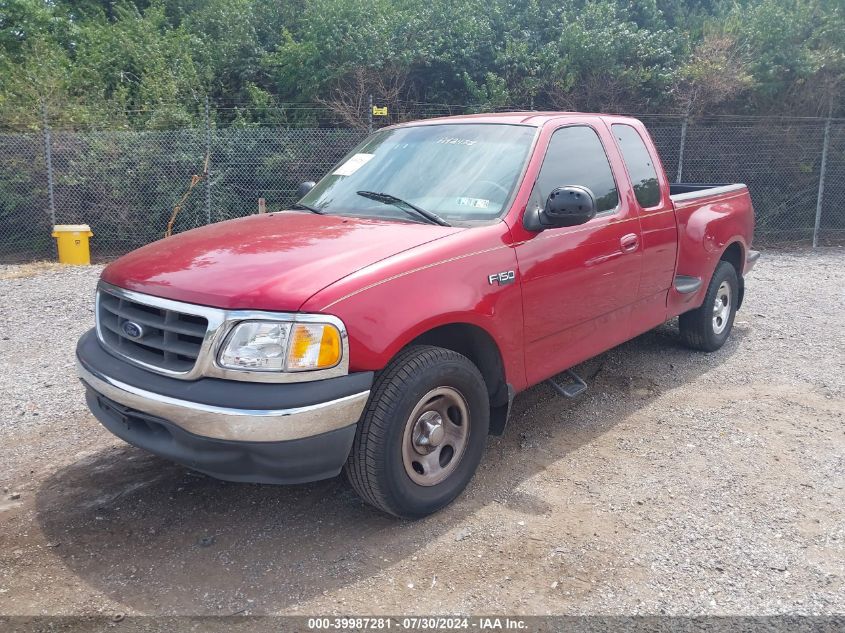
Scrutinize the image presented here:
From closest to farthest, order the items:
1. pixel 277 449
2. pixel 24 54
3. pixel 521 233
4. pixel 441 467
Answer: pixel 277 449
pixel 441 467
pixel 521 233
pixel 24 54

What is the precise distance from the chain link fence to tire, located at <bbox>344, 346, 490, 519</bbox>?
952cm

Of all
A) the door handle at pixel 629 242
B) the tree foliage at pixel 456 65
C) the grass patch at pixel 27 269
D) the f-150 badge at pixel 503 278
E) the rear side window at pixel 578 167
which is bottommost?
the grass patch at pixel 27 269

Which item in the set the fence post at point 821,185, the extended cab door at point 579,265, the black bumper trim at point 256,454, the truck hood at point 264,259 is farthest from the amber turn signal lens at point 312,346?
the fence post at point 821,185

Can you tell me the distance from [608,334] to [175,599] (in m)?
3.06

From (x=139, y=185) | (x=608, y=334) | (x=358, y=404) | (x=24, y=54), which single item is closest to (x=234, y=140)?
(x=139, y=185)

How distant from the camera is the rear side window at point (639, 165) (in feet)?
16.6

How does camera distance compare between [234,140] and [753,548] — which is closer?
[753,548]

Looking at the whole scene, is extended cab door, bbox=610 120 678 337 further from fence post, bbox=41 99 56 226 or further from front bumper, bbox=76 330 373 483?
fence post, bbox=41 99 56 226

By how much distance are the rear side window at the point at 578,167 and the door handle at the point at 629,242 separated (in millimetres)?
224

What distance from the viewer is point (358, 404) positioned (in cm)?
306

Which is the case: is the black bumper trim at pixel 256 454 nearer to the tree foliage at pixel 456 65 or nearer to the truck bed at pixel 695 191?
the truck bed at pixel 695 191

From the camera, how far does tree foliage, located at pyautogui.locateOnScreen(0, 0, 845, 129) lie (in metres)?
13.2

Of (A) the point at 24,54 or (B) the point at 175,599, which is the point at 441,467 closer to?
(B) the point at 175,599

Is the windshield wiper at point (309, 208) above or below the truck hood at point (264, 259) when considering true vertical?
above
